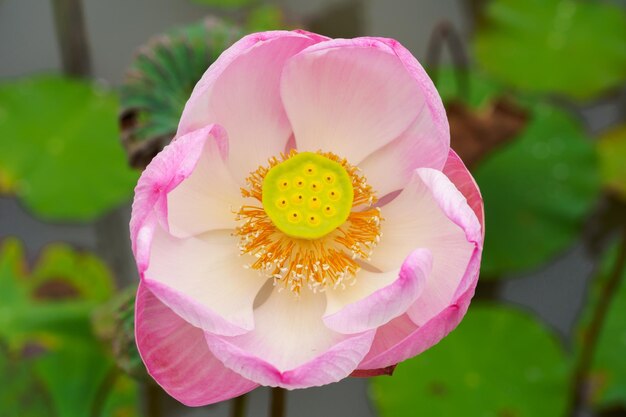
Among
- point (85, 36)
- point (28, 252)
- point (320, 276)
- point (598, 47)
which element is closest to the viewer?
point (320, 276)

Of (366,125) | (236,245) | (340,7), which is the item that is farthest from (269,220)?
(340,7)

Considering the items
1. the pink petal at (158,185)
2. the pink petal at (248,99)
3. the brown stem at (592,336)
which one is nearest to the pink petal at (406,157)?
the pink petal at (248,99)

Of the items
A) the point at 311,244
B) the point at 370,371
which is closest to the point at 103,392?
the point at 311,244

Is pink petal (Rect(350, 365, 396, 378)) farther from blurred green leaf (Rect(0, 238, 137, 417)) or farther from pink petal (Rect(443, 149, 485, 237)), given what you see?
blurred green leaf (Rect(0, 238, 137, 417))

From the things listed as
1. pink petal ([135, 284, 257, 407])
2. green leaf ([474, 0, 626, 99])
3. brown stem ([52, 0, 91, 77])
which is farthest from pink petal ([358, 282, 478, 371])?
brown stem ([52, 0, 91, 77])

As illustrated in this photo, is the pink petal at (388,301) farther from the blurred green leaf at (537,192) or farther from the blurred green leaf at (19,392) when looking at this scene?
the blurred green leaf at (537,192)

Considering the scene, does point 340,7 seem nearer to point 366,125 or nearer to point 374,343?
point 366,125
